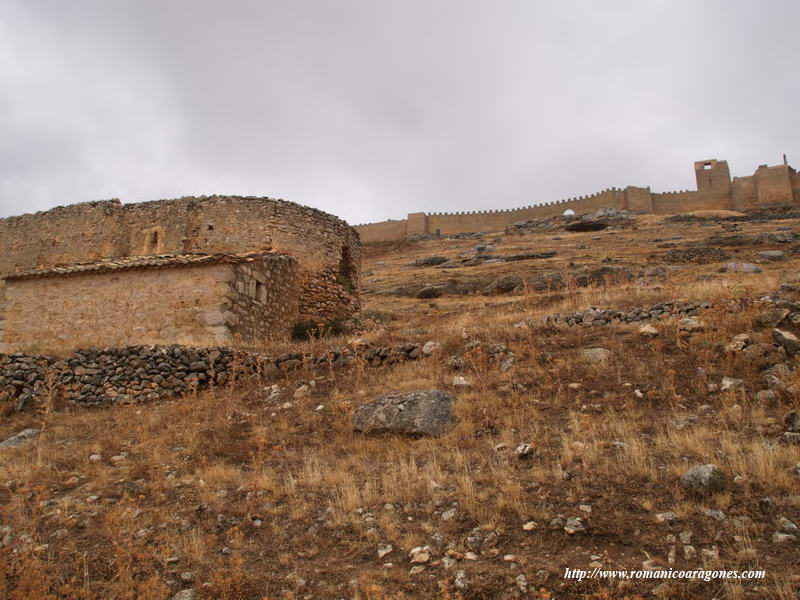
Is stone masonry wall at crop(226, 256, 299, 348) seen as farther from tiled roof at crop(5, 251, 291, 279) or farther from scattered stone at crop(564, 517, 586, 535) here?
scattered stone at crop(564, 517, 586, 535)

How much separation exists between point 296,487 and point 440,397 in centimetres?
226

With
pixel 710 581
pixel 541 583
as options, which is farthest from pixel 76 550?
pixel 710 581

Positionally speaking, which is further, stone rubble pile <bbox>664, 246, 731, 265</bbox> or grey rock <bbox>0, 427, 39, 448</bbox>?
stone rubble pile <bbox>664, 246, 731, 265</bbox>

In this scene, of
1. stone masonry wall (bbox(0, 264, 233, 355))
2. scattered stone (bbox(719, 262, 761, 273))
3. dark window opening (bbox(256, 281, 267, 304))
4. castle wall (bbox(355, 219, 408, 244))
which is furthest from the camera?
castle wall (bbox(355, 219, 408, 244))

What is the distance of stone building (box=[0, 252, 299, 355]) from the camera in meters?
11.2

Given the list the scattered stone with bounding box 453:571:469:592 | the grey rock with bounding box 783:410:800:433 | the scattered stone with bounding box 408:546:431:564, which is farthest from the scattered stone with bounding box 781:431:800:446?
the scattered stone with bounding box 408:546:431:564

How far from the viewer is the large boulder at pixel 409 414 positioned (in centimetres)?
677

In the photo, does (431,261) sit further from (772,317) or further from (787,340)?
(787,340)

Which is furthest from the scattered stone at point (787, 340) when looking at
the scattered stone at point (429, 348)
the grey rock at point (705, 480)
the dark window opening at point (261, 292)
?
the dark window opening at point (261, 292)

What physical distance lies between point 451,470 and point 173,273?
8.03 meters

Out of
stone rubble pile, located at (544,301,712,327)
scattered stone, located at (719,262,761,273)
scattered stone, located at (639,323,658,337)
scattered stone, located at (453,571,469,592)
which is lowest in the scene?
scattered stone, located at (453,571,469,592)

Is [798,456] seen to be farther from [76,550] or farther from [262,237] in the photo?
[262,237]

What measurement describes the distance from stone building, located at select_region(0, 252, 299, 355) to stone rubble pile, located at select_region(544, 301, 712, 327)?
579cm

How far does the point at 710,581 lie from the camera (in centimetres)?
352
